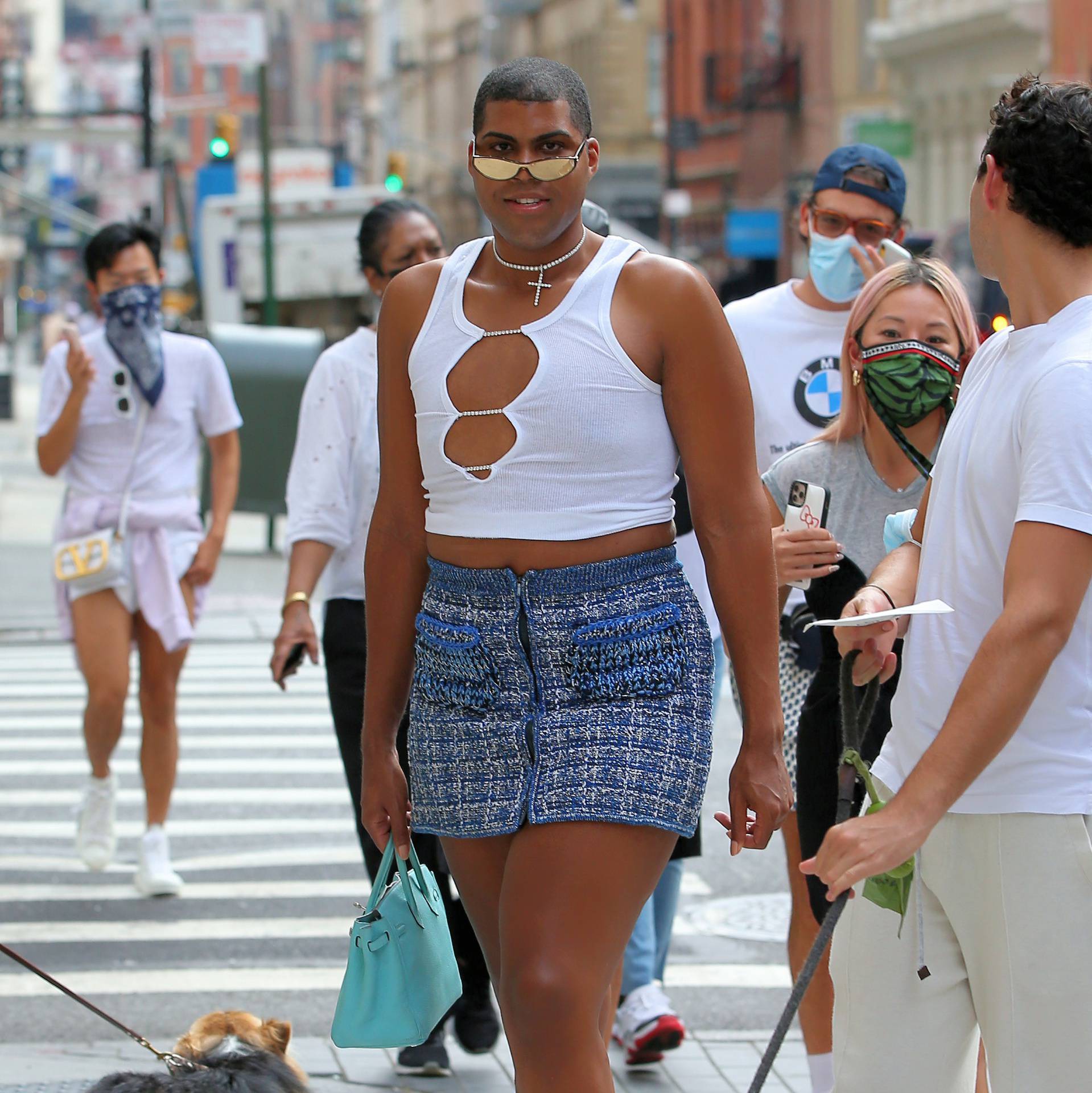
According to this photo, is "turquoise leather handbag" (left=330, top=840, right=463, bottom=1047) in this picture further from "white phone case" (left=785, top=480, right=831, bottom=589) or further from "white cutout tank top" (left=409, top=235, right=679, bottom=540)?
"white phone case" (left=785, top=480, right=831, bottom=589)

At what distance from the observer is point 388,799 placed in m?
3.65

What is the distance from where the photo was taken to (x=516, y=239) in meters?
3.39

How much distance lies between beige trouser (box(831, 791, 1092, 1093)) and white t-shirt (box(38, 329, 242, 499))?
4.21 m

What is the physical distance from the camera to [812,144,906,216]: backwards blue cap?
17.4 feet

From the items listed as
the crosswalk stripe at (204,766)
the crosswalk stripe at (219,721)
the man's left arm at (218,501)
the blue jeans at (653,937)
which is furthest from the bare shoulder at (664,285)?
the crosswalk stripe at (219,721)

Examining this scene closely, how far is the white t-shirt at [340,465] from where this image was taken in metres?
5.29

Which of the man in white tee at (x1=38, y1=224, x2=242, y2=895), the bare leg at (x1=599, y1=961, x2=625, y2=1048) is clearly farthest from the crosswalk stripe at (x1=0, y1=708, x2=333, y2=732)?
the bare leg at (x1=599, y1=961, x2=625, y2=1048)

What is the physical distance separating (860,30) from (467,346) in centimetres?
4066

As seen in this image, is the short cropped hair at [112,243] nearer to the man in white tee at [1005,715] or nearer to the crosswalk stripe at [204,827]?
the crosswalk stripe at [204,827]

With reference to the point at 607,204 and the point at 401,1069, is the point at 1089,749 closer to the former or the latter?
the point at 401,1069

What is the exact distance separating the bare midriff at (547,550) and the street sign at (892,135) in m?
35.0

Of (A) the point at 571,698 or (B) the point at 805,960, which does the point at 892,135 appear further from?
(A) the point at 571,698

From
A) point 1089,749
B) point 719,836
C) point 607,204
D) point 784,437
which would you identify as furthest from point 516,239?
point 607,204

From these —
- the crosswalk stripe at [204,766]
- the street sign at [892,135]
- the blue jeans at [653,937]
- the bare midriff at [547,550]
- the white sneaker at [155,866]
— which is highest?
the street sign at [892,135]
